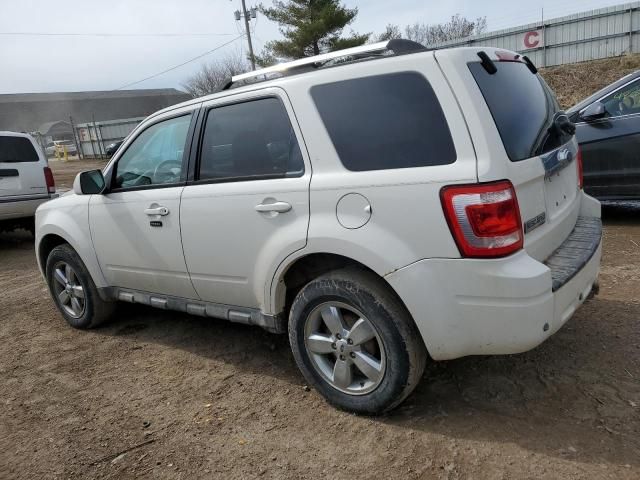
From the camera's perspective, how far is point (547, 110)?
2.96m

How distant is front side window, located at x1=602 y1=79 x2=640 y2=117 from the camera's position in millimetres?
5664

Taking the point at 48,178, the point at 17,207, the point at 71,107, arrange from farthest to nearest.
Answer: the point at 71,107 → the point at 48,178 → the point at 17,207

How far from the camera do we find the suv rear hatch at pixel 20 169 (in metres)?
8.22

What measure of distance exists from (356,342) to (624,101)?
4.87 metres

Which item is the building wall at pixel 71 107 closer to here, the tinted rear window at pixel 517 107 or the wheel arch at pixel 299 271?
the wheel arch at pixel 299 271

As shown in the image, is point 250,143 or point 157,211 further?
point 157,211

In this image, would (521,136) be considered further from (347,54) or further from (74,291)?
(74,291)

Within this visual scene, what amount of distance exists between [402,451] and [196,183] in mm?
1986

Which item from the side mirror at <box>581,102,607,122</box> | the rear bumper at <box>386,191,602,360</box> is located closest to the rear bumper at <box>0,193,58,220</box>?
A: the rear bumper at <box>386,191,602,360</box>

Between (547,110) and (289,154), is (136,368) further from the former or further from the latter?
(547,110)

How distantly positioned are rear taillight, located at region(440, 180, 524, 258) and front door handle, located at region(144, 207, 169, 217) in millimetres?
1909

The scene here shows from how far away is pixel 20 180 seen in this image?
837 cm

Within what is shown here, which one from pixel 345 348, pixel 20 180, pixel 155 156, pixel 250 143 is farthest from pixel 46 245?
pixel 20 180

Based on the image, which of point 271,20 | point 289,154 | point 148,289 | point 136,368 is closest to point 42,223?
point 148,289
